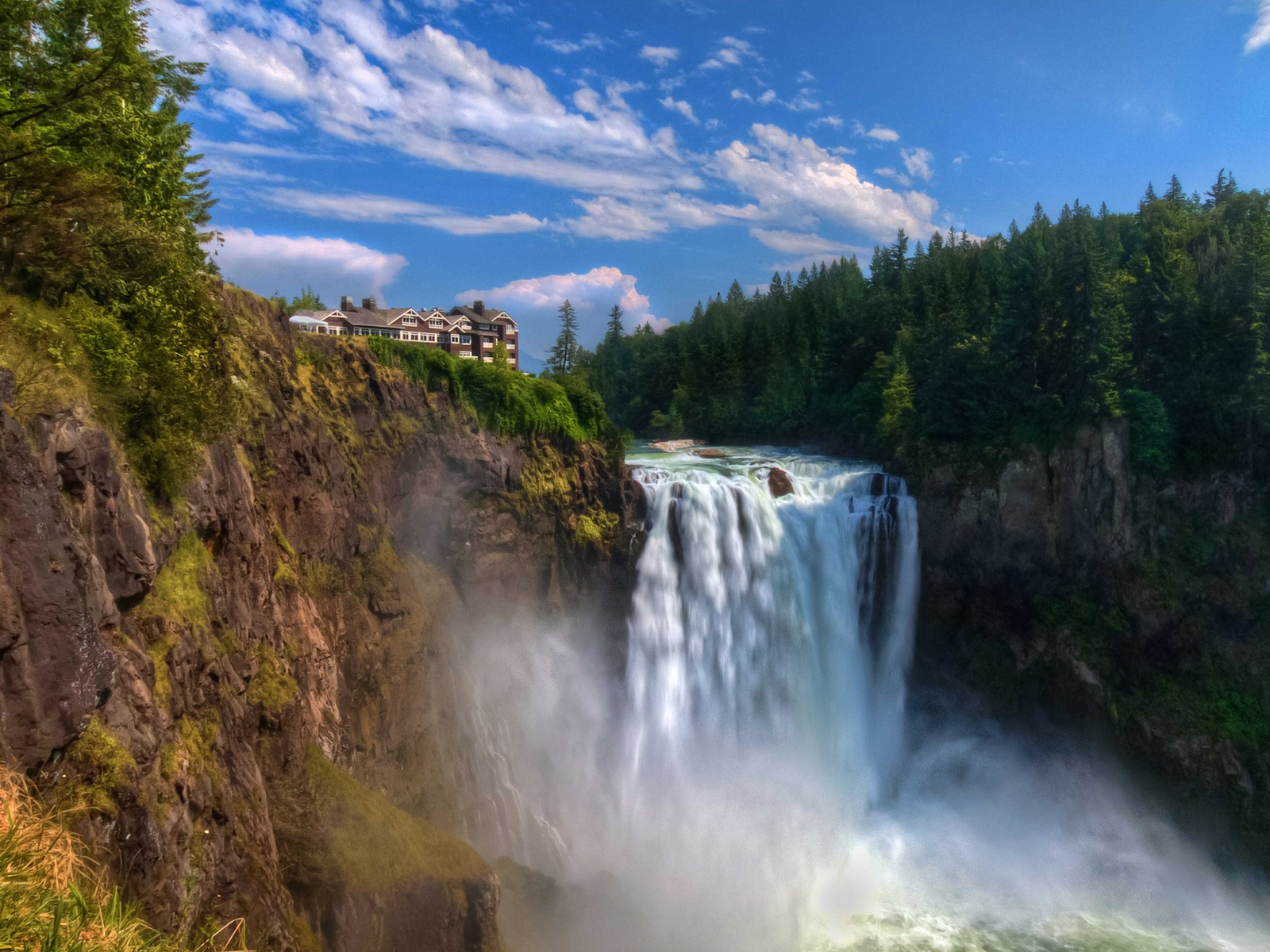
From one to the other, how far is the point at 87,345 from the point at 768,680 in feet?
81.2

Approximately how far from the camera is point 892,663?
32.1 meters

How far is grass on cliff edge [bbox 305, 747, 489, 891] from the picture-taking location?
14945mm

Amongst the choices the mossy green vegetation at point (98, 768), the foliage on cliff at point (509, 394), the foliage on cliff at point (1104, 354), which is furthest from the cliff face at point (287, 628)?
the foliage on cliff at point (1104, 354)

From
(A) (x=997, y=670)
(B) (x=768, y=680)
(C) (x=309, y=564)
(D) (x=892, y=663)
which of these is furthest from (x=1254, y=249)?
(C) (x=309, y=564)

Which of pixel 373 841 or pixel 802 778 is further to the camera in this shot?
pixel 802 778

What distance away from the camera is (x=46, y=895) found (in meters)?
5.50

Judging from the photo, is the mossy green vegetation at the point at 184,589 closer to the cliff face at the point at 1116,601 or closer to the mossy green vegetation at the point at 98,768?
the mossy green vegetation at the point at 98,768

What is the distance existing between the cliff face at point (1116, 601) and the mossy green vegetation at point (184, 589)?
28160 mm

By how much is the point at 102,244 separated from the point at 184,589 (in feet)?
17.8

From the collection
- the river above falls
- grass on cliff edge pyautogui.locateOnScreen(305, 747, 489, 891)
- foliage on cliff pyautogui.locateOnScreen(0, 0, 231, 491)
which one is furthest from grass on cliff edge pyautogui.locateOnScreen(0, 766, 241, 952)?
the river above falls

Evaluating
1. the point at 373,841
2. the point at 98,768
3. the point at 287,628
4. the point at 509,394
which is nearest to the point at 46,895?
the point at 98,768

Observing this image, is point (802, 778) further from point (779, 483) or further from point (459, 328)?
point (459, 328)

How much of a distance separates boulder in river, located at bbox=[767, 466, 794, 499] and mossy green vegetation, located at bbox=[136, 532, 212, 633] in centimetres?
2227

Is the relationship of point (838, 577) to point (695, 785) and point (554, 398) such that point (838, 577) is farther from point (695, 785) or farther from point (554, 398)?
point (554, 398)
